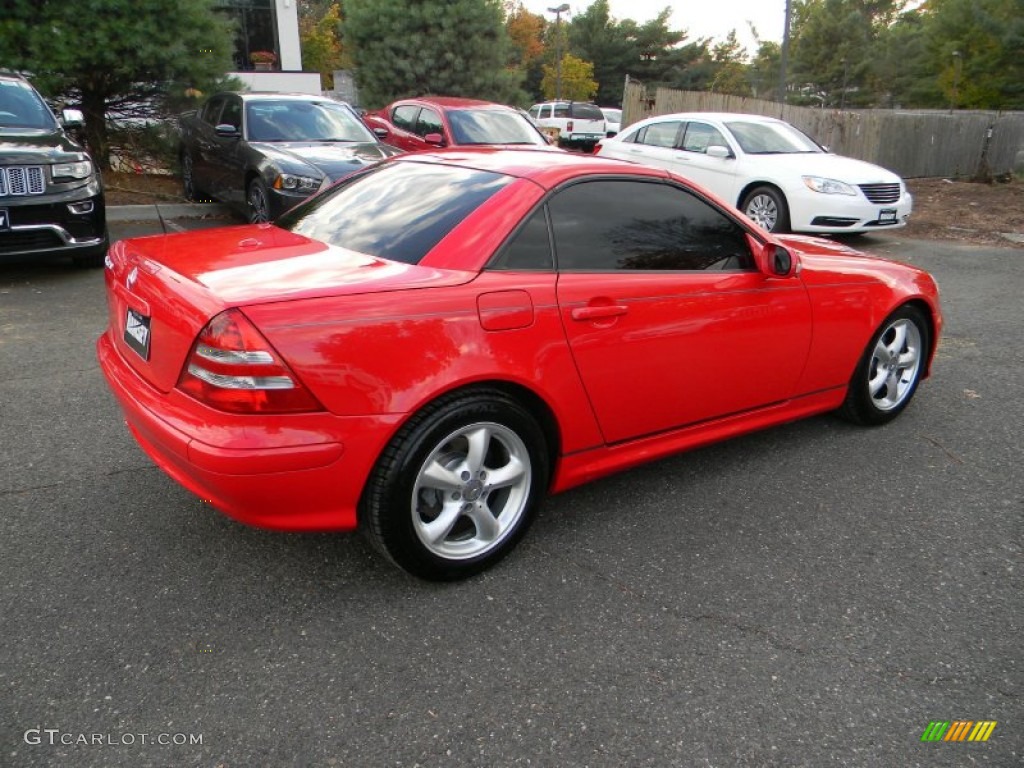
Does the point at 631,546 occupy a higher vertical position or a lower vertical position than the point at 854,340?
lower

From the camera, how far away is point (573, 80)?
54.1m

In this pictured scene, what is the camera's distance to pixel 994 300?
7.68 meters

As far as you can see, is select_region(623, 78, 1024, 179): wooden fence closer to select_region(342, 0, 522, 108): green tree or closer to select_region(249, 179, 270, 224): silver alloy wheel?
select_region(342, 0, 522, 108): green tree

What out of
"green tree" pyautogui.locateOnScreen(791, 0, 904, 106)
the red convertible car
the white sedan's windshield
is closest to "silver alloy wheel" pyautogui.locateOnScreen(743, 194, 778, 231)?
the white sedan's windshield

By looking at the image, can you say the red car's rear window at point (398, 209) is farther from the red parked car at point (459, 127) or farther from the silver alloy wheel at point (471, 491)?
the red parked car at point (459, 127)

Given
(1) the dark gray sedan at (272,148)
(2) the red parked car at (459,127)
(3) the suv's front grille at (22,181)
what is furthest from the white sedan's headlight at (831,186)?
(3) the suv's front grille at (22,181)

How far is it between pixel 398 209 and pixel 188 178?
29.7 feet

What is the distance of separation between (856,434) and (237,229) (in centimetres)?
332

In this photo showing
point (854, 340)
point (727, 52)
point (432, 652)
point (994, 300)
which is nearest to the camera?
point (432, 652)

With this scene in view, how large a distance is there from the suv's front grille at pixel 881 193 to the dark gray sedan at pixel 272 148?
578 centimetres

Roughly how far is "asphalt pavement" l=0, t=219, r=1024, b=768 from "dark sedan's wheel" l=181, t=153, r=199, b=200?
7634 mm

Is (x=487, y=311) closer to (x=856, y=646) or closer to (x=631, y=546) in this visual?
(x=631, y=546)

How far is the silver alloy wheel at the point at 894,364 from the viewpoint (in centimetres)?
433

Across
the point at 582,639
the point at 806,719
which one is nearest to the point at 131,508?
the point at 582,639
